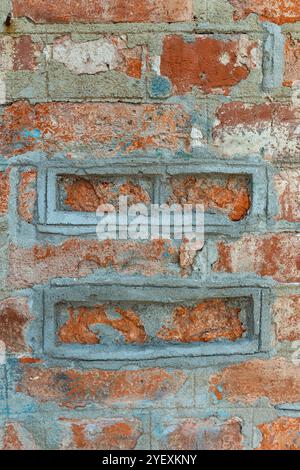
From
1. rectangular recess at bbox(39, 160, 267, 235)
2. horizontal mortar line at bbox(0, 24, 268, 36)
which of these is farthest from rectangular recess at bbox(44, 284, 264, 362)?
horizontal mortar line at bbox(0, 24, 268, 36)

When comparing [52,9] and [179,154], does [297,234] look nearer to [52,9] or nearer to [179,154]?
[179,154]

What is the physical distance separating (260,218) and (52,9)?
692 mm

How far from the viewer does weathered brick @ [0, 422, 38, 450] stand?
4.15 feet

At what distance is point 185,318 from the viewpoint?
126cm

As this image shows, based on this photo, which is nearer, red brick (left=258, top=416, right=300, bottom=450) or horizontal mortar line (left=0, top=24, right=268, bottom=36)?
horizontal mortar line (left=0, top=24, right=268, bottom=36)

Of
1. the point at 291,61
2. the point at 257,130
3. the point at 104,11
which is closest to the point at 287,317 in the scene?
the point at 257,130

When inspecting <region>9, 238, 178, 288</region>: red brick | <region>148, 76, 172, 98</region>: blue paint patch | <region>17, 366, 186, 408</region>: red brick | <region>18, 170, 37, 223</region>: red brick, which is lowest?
<region>17, 366, 186, 408</region>: red brick

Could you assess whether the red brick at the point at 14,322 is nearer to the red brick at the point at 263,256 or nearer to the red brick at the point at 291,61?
the red brick at the point at 263,256

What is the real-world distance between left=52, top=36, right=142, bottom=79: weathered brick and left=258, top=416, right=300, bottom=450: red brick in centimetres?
94

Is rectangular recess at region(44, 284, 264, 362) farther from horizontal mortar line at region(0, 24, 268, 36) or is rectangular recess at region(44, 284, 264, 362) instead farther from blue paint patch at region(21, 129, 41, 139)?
horizontal mortar line at region(0, 24, 268, 36)

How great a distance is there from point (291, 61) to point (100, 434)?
104 cm

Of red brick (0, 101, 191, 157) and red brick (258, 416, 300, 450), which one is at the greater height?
red brick (0, 101, 191, 157)

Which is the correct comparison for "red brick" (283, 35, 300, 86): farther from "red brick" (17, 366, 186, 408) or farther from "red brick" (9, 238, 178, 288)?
"red brick" (17, 366, 186, 408)

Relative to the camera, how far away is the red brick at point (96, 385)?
1246 mm
